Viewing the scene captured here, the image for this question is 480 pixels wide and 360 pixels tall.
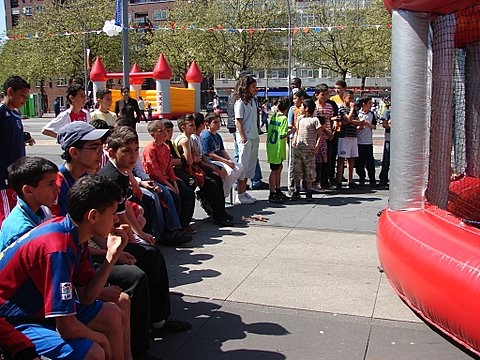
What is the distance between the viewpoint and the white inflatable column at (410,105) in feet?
13.8

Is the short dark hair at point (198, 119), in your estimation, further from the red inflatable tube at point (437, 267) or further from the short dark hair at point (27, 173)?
the short dark hair at point (27, 173)

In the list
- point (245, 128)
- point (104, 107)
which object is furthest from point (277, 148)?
point (104, 107)

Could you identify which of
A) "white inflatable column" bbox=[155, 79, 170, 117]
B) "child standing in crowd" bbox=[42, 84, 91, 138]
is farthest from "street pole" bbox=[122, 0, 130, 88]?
"white inflatable column" bbox=[155, 79, 170, 117]

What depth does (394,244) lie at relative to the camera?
4125 mm

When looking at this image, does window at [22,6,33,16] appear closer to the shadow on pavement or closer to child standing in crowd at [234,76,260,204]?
child standing in crowd at [234,76,260,204]

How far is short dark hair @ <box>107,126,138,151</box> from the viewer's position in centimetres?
450

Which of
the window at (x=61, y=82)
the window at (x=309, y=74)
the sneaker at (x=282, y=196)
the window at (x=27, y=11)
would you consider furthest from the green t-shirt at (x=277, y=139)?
the window at (x=27, y=11)

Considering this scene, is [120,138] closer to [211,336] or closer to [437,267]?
[211,336]

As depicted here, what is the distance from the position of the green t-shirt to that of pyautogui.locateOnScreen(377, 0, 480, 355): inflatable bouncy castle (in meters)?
3.58

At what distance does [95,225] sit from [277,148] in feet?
18.8

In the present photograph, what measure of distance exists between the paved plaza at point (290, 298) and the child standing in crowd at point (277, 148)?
3.60ft

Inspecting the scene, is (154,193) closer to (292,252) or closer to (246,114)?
(292,252)

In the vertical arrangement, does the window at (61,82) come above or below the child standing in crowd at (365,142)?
above

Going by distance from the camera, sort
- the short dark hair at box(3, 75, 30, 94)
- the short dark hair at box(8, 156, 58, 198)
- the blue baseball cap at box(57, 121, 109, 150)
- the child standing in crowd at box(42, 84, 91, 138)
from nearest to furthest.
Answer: the short dark hair at box(8, 156, 58, 198) → the blue baseball cap at box(57, 121, 109, 150) → the short dark hair at box(3, 75, 30, 94) → the child standing in crowd at box(42, 84, 91, 138)
